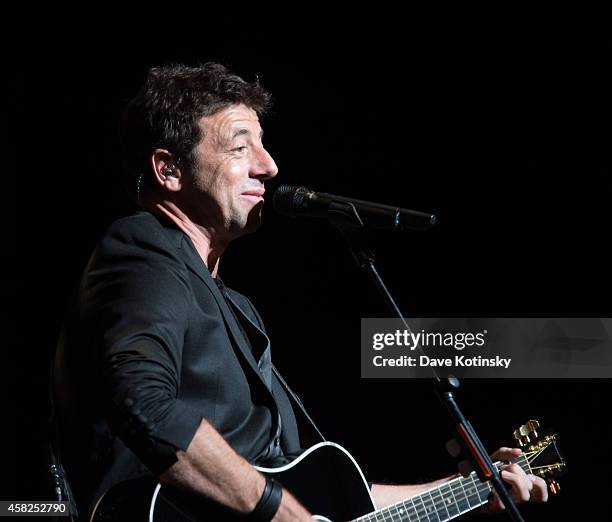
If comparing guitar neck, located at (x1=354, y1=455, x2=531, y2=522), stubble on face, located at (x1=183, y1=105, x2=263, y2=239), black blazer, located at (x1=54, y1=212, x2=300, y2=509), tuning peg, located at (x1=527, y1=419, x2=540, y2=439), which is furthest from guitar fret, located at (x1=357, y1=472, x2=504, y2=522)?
stubble on face, located at (x1=183, y1=105, x2=263, y2=239)

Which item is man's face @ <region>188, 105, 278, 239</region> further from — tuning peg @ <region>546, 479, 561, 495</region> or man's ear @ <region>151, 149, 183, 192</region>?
tuning peg @ <region>546, 479, 561, 495</region>

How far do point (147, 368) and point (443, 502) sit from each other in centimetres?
109

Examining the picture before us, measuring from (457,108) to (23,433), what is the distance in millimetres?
2283

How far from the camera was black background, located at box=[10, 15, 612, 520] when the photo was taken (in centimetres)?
324

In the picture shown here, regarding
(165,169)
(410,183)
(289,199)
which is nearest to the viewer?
(289,199)

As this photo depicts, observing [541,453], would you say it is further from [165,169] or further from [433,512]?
[165,169]

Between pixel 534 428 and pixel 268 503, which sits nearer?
pixel 268 503

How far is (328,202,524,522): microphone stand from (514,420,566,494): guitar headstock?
791mm

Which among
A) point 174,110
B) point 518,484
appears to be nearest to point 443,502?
point 518,484

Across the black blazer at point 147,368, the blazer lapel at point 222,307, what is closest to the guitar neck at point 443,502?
the black blazer at point 147,368

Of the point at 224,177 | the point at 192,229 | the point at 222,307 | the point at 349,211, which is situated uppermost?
the point at 224,177

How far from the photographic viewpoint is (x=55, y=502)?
201 centimetres

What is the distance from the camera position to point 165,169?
2.40 m

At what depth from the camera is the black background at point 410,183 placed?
3.24 meters
